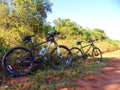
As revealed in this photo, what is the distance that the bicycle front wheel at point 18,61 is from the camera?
7.09 metres

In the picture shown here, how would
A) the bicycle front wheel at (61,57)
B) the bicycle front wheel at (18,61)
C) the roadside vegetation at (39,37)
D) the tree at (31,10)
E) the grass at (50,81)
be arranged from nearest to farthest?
the grass at (50,81), the roadside vegetation at (39,37), the bicycle front wheel at (18,61), the bicycle front wheel at (61,57), the tree at (31,10)

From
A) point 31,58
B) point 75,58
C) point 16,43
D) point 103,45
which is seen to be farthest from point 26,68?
point 103,45

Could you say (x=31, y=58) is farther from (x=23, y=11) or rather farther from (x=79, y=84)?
(x=23, y=11)

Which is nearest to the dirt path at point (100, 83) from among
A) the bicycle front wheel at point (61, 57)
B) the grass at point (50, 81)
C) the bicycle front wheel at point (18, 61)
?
the grass at point (50, 81)

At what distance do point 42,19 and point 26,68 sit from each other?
2027 centimetres

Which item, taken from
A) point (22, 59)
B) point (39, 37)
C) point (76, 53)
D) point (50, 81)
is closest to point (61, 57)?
point (22, 59)

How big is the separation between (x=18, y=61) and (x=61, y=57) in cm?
165

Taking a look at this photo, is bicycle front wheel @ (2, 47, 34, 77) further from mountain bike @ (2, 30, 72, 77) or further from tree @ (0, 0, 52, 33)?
tree @ (0, 0, 52, 33)

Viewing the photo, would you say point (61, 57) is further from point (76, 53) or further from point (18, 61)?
point (76, 53)

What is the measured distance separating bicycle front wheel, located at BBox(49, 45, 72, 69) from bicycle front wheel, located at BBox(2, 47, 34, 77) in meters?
0.84

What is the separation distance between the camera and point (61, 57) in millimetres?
8383

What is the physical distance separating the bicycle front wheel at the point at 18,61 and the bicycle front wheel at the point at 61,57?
0.84 metres

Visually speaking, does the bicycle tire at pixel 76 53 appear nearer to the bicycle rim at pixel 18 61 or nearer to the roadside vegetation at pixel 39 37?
the roadside vegetation at pixel 39 37

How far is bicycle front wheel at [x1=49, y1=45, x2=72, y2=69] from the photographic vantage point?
27.1 feet
